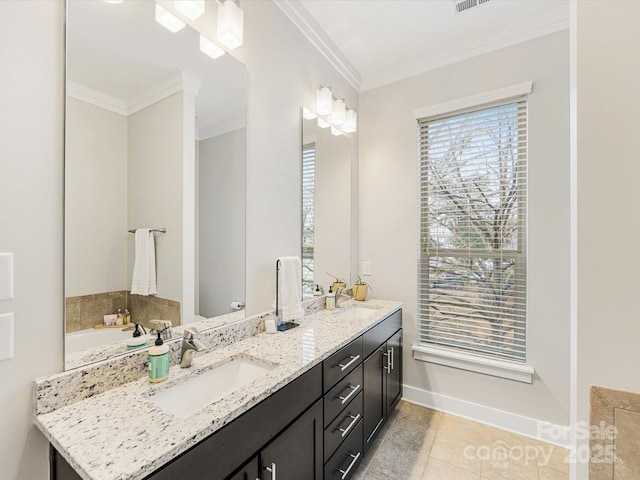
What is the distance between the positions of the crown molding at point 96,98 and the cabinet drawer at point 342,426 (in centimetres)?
160

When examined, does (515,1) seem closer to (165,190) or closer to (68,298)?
(165,190)

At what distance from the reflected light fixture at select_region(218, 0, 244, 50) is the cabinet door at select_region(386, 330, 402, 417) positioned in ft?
6.86

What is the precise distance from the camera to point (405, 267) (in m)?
2.58

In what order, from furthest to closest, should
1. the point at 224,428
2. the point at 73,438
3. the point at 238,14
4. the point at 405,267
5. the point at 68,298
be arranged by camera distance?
the point at 405,267 < the point at 238,14 < the point at 68,298 < the point at 224,428 < the point at 73,438

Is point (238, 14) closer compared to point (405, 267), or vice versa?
point (238, 14)

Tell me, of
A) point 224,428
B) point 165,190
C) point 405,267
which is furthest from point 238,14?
point 405,267

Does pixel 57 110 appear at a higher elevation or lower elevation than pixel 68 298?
higher

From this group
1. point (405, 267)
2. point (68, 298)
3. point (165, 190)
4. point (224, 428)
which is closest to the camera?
point (224, 428)

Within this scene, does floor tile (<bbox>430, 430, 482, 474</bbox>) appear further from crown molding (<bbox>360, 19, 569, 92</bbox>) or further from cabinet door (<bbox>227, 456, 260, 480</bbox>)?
crown molding (<bbox>360, 19, 569, 92</bbox>)

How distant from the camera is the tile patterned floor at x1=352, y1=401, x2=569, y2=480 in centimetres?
176

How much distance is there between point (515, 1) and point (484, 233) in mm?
1546

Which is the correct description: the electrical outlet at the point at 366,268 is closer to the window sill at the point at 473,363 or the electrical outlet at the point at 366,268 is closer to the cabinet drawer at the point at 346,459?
the window sill at the point at 473,363

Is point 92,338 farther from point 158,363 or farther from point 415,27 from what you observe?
point 415,27

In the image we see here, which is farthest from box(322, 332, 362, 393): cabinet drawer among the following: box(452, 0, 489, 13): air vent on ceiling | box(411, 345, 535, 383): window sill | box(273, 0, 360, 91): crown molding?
box(452, 0, 489, 13): air vent on ceiling
